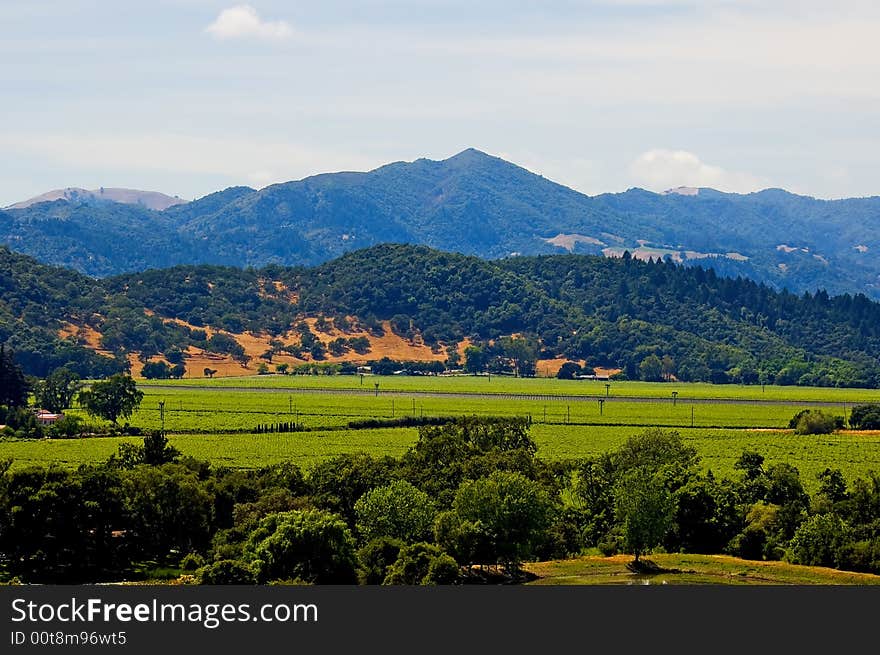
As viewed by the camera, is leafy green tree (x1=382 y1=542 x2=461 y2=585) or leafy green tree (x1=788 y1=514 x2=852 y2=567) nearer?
leafy green tree (x1=382 y1=542 x2=461 y2=585)

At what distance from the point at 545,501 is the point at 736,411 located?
369 ft

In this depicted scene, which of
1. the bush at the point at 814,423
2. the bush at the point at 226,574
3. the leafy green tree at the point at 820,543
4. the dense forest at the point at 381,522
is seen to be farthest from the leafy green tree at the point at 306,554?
the bush at the point at 814,423

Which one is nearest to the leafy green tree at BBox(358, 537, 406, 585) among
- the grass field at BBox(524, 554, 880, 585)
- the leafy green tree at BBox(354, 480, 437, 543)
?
the leafy green tree at BBox(354, 480, 437, 543)

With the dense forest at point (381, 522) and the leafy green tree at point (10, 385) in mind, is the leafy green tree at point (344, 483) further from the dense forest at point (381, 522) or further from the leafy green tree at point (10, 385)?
the leafy green tree at point (10, 385)

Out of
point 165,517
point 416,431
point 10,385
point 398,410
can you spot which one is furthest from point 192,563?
point 398,410

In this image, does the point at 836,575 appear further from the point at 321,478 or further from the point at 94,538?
the point at 94,538

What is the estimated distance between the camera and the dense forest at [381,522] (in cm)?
6212

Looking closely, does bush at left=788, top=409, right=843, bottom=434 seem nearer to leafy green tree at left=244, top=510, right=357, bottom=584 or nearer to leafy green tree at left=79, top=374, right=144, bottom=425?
Result: leafy green tree at left=79, top=374, right=144, bottom=425

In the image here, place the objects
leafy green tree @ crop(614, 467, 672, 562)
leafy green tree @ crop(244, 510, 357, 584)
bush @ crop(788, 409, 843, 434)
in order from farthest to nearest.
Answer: bush @ crop(788, 409, 843, 434) < leafy green tree @ crop(614, 467, 672, 562) < leafy green tree @ crop(244, 510, 357, 584)

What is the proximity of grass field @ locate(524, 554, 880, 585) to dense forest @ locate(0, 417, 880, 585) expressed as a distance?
4.62 ft

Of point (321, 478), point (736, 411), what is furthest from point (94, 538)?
point (736, 411)

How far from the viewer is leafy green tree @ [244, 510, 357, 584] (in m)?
60.5

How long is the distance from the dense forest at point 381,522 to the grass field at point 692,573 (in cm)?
141

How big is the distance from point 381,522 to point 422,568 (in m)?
11.9
